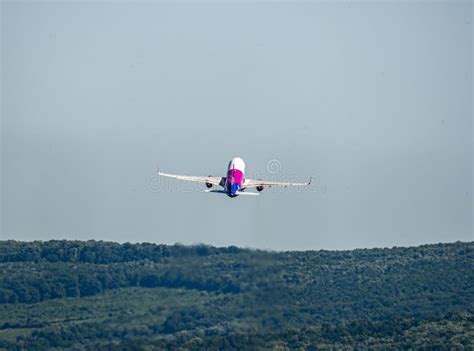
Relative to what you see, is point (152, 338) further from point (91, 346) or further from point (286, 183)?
point (286, 183)

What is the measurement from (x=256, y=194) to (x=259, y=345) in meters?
21.6

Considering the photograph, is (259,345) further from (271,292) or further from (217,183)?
(217,183)

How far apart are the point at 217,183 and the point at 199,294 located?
1270 cm

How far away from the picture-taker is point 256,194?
18488 centimetres

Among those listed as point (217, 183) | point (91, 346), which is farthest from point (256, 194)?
point (91, 346)

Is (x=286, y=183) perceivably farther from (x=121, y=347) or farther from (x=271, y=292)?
(x=121, y=347)

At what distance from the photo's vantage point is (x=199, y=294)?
199250 millimetres

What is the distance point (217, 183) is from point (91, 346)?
75.7 feet

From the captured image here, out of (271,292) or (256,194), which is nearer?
(256,194)

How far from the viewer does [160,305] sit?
200m

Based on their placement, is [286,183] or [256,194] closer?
[256,194]

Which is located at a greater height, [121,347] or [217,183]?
[217,183]

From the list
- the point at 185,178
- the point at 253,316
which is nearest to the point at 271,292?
the point at 253,316

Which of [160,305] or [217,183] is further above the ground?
[217,183]
